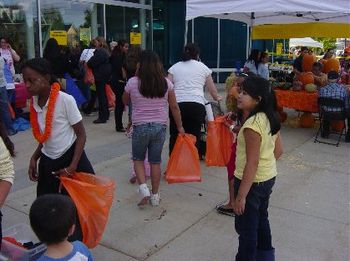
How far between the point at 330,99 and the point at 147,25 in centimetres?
776

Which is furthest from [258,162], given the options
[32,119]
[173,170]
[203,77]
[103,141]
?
[103,141]

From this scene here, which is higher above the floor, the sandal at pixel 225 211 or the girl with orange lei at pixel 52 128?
the girl with orange lei at pixel 52 128

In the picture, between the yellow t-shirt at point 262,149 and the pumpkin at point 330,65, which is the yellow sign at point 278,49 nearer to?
the pumpkin at point 330,65

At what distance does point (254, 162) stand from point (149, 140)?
1.73m

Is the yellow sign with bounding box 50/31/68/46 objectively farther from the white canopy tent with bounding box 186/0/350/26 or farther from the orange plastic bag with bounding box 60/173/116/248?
the orange plastic bag with bounding box 60/173/116/248

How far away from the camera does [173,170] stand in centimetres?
444

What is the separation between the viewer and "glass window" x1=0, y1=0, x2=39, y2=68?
9672mm

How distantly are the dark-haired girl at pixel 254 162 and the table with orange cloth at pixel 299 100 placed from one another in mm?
5511

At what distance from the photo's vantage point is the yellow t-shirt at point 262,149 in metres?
2.64

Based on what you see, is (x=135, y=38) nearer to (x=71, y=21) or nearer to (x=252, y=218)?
(x=71, y=21)

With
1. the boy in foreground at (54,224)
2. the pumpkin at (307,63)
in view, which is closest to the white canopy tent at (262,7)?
the pumpkin at (307,63)

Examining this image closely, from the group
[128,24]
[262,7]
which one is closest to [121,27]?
[128,24]

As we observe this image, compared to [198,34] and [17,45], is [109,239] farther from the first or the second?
[198,34]

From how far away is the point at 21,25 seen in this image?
10016 millimetres
